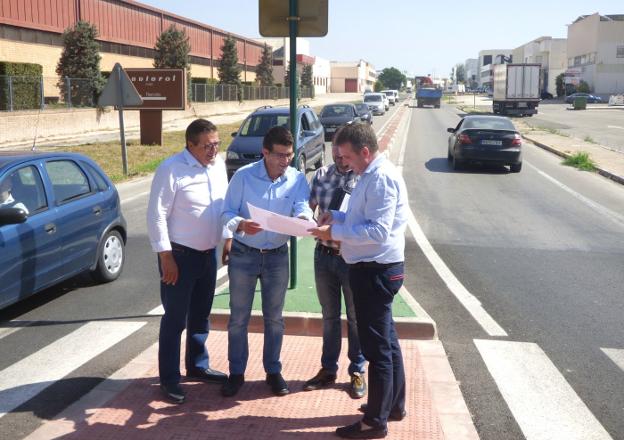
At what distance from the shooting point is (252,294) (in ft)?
15.2

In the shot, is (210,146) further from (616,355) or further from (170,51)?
(170,51)

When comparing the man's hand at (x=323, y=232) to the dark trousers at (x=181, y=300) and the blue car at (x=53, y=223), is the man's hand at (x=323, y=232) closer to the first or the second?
the dark trousers at (x=181, y=300)

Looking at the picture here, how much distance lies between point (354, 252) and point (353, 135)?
67 cm

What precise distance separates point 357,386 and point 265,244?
119 centimetres

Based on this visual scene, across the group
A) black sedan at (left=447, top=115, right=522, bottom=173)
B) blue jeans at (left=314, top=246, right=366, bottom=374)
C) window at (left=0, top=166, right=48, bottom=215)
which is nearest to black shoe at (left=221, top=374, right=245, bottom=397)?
blue jeans at (left=314, top=246, right=366, bottom=374)

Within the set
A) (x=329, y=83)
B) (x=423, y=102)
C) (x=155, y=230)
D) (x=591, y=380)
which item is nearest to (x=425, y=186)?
(x=591, y=380)

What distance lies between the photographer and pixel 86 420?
431cm

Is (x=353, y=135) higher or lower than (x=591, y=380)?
higher

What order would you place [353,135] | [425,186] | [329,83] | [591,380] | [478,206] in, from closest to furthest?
[353,135] < [591,380] < [478,206] < [425,186] < [329,83]

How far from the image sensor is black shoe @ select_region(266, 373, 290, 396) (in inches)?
184

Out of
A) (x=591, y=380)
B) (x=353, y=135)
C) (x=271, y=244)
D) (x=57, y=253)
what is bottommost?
(x=591, y=380)

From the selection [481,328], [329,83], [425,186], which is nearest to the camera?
[481,328]

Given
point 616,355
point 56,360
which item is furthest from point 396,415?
point 56,360

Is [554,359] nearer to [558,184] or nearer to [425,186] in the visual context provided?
[425,186]
